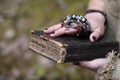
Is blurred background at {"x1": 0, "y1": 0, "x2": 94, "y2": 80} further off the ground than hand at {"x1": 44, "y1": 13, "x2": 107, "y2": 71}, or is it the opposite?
blurred background at {"x1": 0, "y1": 0, "x2": 94, "y2": 80}

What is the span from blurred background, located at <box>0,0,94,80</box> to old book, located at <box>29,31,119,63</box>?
5.40ft

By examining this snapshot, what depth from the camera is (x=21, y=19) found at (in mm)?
4133

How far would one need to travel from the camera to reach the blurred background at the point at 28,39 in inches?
137

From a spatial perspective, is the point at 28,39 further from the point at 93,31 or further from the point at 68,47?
the point at 68,47

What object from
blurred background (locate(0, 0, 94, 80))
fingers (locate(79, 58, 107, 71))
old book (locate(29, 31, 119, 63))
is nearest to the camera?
old book (locate(29, 31, 119, 63))

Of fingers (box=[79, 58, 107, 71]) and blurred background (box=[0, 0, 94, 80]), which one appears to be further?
blurred background (box=[0, 0, 94, 80])

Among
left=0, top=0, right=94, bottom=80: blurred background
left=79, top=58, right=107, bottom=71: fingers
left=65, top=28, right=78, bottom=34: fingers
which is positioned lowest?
left=79, top=58, right=107, bottom=71: fingers

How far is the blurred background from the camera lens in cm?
348

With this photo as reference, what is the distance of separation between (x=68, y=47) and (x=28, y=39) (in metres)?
2.21

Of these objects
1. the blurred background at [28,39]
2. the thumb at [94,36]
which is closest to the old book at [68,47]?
the thumb at [94,36]

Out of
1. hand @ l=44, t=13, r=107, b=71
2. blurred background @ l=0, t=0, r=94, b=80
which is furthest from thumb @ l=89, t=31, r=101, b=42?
blurred background @ l=0, t=0, r=94, b=80

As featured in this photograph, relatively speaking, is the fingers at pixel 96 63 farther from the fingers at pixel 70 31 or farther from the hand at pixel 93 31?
the fingers at pixel 70 31

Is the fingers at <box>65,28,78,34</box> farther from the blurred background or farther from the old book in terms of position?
the blurred background

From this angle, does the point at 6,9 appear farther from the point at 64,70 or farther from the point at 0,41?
the point at 64,70
